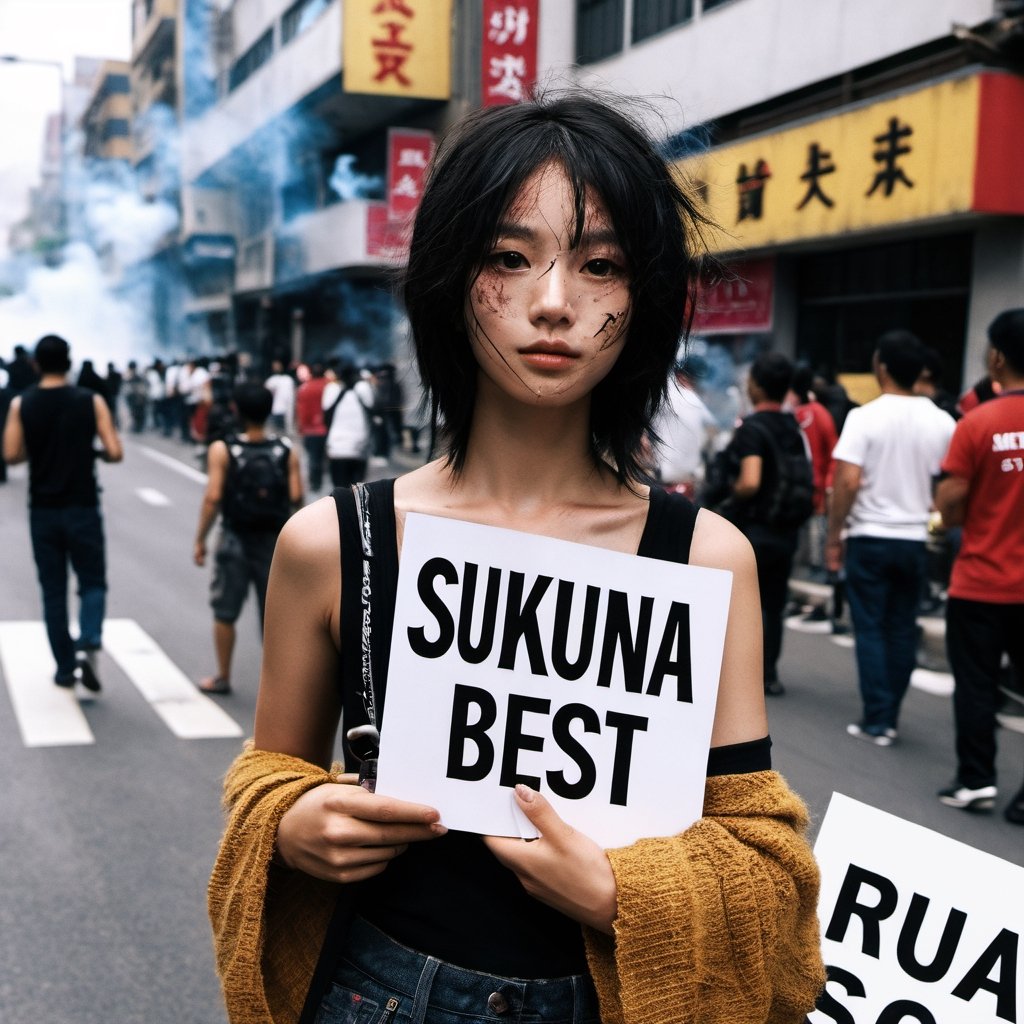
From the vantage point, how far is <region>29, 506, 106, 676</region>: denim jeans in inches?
270

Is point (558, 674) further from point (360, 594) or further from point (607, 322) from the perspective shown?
point (607, 322)

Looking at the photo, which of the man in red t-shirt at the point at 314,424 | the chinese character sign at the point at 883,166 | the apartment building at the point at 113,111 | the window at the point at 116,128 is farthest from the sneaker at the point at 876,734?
the window at the point at 116,128

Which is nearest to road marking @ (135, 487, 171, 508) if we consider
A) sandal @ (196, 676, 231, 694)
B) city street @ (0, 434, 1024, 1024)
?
city street @ (0, 434, 1024, 1024)

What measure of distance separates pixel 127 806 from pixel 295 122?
29099 millimetres

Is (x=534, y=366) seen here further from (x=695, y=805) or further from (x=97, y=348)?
(x=97, y=348)

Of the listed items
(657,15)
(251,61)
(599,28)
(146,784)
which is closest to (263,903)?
(146,784)

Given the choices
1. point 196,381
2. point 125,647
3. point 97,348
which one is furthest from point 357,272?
point 125,647

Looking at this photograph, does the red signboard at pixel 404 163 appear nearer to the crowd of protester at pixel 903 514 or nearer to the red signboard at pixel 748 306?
the red signboard at pixel 748 306

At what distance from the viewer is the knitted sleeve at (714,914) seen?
1345mm

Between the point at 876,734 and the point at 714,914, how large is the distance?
5.34 metres

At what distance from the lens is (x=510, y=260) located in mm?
1433

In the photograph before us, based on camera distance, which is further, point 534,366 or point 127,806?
point 127,806

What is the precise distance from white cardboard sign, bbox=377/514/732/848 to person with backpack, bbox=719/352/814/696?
18.0ft

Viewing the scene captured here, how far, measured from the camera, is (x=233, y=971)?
1.47m
